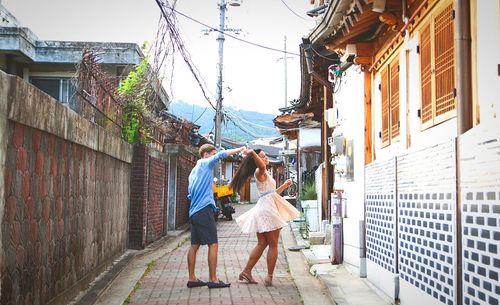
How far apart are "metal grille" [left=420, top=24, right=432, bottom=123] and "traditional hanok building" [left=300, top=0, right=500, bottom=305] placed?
1 cm

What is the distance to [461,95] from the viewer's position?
4.42 m

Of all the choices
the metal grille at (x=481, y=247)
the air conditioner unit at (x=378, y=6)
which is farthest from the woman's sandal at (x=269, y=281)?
the metal grille at (x=481, y=247)

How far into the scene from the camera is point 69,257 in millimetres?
6574

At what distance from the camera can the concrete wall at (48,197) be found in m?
4.51

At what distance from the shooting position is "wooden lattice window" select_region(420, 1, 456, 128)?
5.17 m

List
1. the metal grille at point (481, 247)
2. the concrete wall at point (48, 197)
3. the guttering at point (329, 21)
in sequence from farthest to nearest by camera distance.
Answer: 1. the guttering at point (329, 21)
2. the concrete wall at point (48, 197)
3. the metal grille at point (481, 247)

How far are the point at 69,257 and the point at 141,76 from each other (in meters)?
6.06

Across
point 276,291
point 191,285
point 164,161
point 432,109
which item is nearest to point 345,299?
point 276,291

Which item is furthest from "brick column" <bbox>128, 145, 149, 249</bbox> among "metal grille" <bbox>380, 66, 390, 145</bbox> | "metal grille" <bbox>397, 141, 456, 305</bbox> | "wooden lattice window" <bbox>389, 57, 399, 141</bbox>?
"metal grille" <bbox>397, 141, 456, 305</bbox>

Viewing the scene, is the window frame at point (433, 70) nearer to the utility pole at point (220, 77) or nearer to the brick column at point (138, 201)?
the brick column at point (138, 201)

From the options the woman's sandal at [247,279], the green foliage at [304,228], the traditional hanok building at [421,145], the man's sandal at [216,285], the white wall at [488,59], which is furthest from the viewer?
the green foliage at [304,228]

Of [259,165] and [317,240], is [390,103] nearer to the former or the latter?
[259,165]

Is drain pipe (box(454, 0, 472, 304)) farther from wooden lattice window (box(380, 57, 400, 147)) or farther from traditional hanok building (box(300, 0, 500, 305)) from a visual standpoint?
wooden lattice window (box(380, 57, 400, 147))

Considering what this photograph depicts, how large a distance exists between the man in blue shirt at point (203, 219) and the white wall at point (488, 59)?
4111 mm
